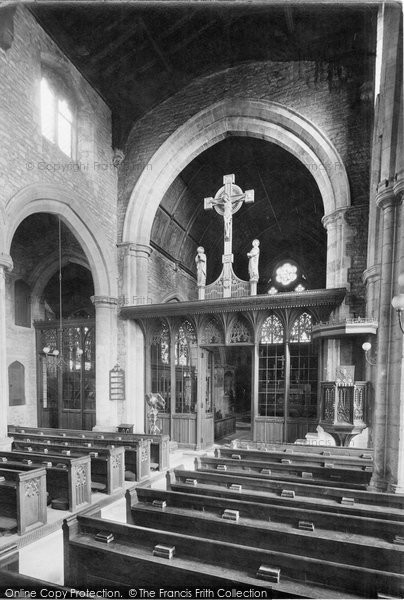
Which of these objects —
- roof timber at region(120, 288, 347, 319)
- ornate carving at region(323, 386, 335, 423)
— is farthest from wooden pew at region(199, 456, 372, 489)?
roof timber at region(120, 288, 347, 319)

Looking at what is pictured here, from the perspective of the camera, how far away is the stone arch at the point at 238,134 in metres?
10.2

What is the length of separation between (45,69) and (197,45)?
178 inches

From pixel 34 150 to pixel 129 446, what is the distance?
295 inches

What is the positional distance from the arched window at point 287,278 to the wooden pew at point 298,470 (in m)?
16.2

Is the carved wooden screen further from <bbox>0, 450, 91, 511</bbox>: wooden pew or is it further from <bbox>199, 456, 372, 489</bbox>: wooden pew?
<bbox>0, 450, 91, 511</bbox>: wooden pew

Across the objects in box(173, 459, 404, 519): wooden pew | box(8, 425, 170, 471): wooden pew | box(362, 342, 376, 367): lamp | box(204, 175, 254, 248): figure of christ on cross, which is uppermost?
box(204, 175, 254, 248): figure of christ on cross

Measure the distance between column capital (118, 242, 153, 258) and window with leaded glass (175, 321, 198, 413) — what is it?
114 inches

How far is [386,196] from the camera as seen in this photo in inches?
220

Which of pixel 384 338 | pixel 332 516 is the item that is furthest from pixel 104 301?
pixel 332 516

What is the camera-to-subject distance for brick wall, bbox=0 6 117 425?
8312 mm

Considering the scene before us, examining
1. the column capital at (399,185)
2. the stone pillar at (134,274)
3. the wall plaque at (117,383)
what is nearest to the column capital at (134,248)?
the stone pillar at (134,274)

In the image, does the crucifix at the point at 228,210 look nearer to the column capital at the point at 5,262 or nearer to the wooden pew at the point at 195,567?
the column capital at the point at 5,262

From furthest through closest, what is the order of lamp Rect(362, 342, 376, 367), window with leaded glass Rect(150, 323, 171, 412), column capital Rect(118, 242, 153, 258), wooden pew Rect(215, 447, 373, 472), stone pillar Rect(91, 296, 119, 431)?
column capital Rect(118, 242, 153, 258) → window with leaded glass Rect(150, 323, 171, 412) → stone pillar Rect(91, 296, 119, 431) → lamp Rect(362, 342, 376, 367) → wooden pew Rect(215, 447, 373, 472)

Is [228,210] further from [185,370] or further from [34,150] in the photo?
[34,150]
